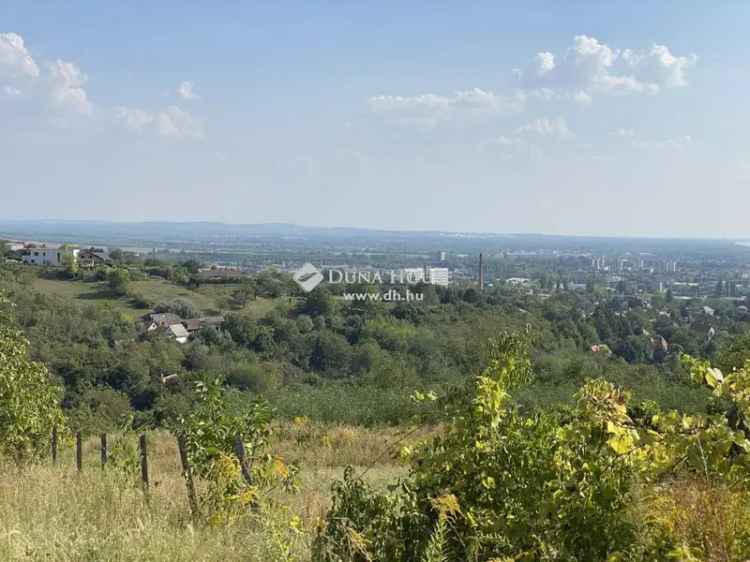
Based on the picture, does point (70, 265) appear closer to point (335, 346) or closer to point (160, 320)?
point (160, 320)

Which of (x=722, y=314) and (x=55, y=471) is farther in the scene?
(x=722, y=314)

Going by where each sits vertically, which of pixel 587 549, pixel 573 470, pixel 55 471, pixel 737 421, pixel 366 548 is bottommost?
pixel 55 471

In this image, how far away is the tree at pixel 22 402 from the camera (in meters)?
7.44

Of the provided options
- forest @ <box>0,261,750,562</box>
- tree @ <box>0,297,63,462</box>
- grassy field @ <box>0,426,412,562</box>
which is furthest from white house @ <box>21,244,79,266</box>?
grassy field @ <box>0,426,412,562</box>

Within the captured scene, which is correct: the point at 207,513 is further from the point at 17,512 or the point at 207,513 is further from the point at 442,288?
the point at 442,288

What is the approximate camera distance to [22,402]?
7.66 m

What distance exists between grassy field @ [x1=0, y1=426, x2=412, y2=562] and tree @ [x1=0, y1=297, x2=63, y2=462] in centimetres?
155

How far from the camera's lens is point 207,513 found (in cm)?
416

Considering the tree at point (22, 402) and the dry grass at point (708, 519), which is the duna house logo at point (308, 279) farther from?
the dry grass at point (708, 519)

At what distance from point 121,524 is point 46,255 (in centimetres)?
6299

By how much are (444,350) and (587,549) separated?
3422cm

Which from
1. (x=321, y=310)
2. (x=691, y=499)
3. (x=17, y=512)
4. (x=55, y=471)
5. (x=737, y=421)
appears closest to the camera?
(x=691, y=499)

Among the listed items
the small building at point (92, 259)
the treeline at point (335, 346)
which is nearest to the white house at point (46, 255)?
the small building at point (92, 259)

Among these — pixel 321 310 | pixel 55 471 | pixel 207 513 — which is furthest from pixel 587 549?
pixel 321 310
